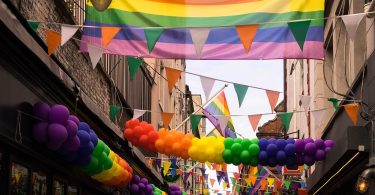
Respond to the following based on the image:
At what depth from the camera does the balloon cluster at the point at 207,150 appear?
1450 centimetres

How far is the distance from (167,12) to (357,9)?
431 centimetres

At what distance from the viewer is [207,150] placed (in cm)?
1448

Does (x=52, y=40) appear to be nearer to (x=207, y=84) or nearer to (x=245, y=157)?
(x=207, y=84)

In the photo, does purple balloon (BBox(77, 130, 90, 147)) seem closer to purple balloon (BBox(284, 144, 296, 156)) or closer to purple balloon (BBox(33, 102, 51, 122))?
purple balloon (BBox(33, 102, 51, 122))

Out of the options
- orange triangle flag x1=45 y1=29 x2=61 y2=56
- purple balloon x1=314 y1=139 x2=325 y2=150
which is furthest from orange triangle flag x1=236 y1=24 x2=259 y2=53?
purple balloon x1=314 y1=139 x2=325 y2=150

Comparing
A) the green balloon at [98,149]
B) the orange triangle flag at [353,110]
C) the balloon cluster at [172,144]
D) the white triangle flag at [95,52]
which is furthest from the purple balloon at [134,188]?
the white triangle flag at [95,52]

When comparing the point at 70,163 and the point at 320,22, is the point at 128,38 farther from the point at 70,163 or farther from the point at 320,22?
the point at 320,22

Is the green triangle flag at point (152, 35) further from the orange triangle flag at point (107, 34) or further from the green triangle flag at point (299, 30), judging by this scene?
the green triangle flag at point (299, 30)

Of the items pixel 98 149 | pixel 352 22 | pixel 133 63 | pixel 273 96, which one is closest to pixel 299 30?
pixel 352 22

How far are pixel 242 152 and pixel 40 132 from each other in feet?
22.5

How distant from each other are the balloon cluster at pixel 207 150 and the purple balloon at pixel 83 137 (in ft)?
17.7

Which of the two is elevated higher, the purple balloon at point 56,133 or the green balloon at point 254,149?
the green balloon at point 254,149

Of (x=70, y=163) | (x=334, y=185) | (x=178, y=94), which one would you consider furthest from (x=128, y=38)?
(x=178, y=94)

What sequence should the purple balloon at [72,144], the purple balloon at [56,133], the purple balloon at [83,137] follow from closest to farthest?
the purple balloon at [56,133] → the purple balloon at [72,144] → the purple balloon at [83,137]
